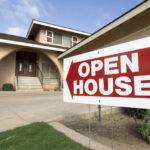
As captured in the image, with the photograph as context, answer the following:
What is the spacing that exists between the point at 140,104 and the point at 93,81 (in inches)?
31.4

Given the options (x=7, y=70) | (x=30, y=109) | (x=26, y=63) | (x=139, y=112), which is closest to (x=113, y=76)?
(x=139, y=112)

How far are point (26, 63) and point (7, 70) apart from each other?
11.1ft

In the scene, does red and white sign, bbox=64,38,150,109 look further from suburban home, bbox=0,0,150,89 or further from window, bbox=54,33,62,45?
window, bbox=54,33,62,45

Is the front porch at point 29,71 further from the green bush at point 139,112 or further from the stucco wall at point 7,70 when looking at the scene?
the green bush at point 139,112

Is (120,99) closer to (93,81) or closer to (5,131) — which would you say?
(93,81)

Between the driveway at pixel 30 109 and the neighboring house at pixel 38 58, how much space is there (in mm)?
3480

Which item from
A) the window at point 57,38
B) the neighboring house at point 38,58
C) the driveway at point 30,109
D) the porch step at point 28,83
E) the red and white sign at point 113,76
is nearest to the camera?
the red and white sign at point 113,76

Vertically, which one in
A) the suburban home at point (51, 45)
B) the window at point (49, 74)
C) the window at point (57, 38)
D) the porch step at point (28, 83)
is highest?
the window at point (57, 38)

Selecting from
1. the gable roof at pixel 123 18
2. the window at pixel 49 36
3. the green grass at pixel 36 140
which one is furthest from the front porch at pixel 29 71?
the green grass at pixel 36 140

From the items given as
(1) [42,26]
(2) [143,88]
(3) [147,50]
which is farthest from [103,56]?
(1) [42,26]

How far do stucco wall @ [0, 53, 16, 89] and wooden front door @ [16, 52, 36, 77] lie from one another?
2.15 meters

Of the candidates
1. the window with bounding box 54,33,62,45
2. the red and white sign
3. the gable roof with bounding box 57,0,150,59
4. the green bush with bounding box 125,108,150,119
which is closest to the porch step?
the window with bounding box 54,33,62,45

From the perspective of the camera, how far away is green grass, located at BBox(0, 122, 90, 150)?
95.9 inches

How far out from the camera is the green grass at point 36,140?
2.44 metres
